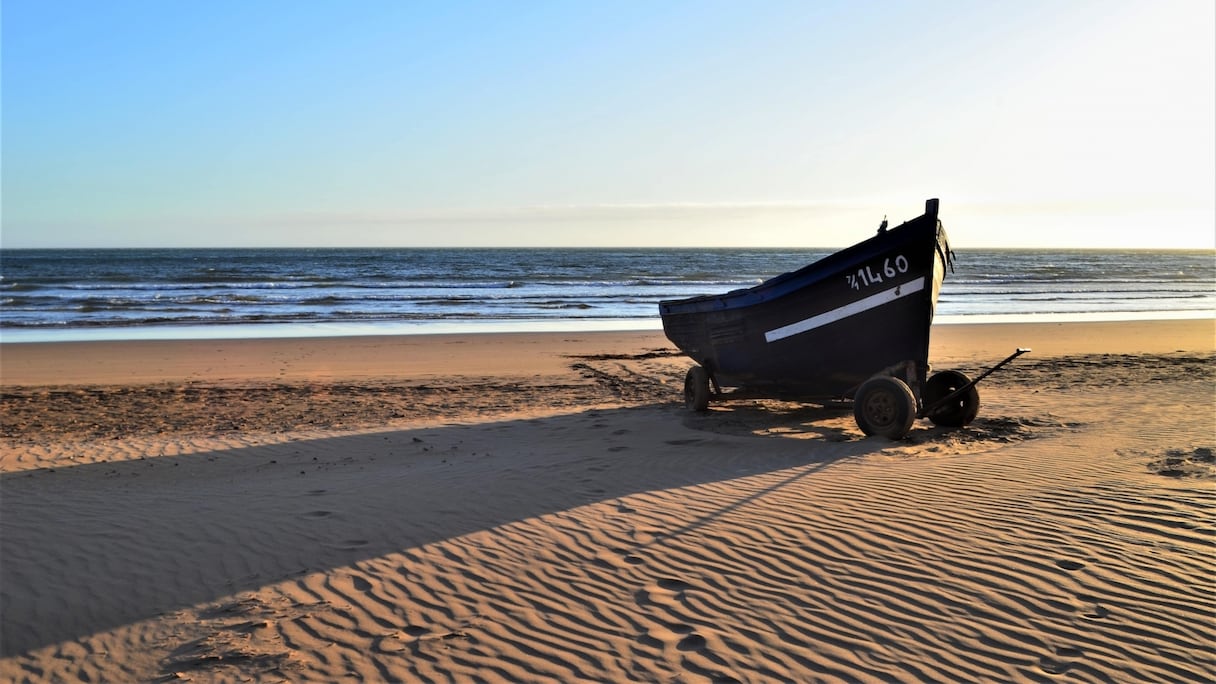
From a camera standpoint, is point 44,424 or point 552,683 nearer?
point 552,683

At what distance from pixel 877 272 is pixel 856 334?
2.26 feet

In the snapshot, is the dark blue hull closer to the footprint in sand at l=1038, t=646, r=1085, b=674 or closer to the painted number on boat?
the painted number on boat

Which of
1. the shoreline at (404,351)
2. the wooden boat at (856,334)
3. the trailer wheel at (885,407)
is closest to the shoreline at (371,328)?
the shoreline at (404,351)

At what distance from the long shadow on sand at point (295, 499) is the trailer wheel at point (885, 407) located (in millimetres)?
201

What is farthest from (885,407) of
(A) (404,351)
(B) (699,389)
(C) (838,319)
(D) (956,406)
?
(A) (404,351)

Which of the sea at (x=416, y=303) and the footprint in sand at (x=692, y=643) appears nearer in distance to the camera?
the footprint in sand at (x=692, y=643)

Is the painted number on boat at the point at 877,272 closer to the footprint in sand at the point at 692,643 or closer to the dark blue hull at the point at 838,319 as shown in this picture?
the dark blue hull at the point at 838,319

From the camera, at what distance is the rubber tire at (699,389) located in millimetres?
9945

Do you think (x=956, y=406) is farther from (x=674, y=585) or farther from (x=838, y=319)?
(x=674, y=585)

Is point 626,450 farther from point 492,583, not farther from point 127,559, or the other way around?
point 127,559

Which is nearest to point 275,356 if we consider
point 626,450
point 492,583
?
point 626,450

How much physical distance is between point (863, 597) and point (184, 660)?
341 cm

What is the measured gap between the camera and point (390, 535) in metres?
5.66

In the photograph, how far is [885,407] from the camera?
26.7ft
